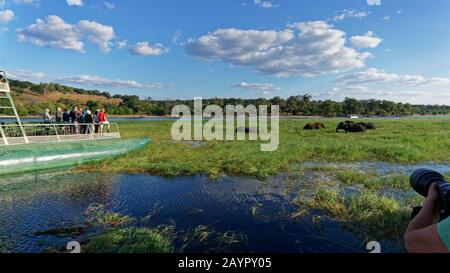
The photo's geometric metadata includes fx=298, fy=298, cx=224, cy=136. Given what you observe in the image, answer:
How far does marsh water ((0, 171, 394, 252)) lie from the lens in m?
7.22

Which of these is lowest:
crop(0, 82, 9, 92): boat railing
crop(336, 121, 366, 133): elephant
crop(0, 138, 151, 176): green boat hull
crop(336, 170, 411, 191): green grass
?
crop(336, 170, 411, 191): green grass

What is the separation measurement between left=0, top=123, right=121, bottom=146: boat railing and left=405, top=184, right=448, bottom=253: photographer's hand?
19.6m

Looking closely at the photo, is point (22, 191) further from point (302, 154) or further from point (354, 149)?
point (354, 149)

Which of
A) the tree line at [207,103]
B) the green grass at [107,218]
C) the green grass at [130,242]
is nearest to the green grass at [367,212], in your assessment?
the green grass at [130,242]

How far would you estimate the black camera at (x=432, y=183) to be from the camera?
2.62 m

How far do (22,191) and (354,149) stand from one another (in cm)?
1995

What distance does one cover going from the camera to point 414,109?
190750mm

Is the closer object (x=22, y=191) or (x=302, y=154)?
(x=22, y=191)

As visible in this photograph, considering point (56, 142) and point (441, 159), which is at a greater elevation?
point (56, 142)

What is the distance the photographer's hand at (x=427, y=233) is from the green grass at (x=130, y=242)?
514 centimetres

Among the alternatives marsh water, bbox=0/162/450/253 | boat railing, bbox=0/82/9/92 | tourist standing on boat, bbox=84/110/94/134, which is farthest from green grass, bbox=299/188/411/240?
tourist standing on boat, bbox=84/110/94/134

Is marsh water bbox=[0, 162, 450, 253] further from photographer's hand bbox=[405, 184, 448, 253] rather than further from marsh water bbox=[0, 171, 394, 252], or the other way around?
photographer's hand bbox=[405, 184, 448, 253]

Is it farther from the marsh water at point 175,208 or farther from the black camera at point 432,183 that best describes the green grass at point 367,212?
the black camera at point 432,183
